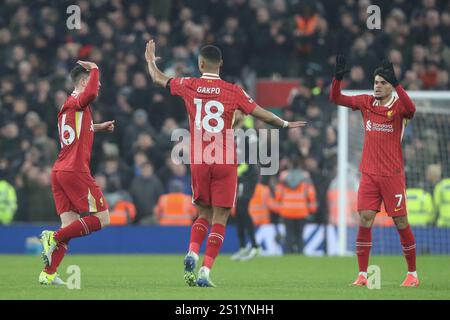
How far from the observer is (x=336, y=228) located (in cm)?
2061

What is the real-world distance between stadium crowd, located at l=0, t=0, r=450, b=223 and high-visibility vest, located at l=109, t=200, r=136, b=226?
13 cm

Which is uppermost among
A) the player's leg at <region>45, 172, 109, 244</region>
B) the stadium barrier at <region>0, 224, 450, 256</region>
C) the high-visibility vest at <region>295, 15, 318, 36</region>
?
the high-visibility vest at <region>295, 15, 318, 36</region>

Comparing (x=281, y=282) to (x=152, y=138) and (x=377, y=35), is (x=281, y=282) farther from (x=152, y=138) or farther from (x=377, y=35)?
(x=377, y=35)

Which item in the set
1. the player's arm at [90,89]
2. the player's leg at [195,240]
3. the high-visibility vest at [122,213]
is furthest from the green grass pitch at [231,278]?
the player's arm at [90,89]

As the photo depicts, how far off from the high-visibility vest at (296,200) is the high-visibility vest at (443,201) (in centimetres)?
214

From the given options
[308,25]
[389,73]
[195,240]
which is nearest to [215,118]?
[195,240]

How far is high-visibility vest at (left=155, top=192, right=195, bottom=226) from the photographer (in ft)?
67.1

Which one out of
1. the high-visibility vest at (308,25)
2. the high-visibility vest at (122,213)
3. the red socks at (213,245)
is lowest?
the high-visibility vest at (122,213)

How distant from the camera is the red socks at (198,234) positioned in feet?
37.0

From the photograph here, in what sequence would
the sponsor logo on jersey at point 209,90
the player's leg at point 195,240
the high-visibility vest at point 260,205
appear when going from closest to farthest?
the player's leg at point 195,240, the sponsor logo on jersey at point 209,90, the high-visibility vest at point 260,205

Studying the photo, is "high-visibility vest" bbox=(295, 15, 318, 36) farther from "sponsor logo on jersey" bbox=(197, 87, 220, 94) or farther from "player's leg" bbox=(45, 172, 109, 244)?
"player's leg" bbox=(45, 172, 109, 244)

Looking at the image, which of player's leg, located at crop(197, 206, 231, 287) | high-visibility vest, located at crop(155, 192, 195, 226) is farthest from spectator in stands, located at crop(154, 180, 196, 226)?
player's leg, located at crop(197, 206, 231, 287)

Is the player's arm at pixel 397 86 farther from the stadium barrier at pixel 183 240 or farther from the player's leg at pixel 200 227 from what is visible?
the stadium barrier at pixel 183 240

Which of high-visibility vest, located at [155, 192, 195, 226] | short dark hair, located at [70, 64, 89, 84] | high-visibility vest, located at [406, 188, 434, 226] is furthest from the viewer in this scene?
high-visibility vest, located at [155, 192, 195, 226]
